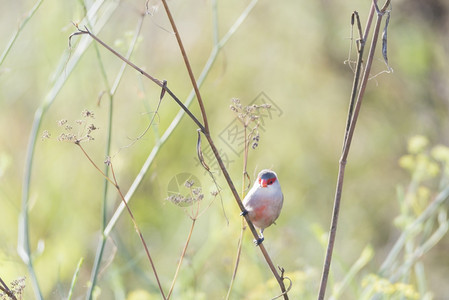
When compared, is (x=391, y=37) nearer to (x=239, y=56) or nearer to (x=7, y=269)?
(x=239, y=56)

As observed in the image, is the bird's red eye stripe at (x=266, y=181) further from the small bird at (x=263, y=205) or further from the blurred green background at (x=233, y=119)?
the blurred green background at (x=233, y=119)

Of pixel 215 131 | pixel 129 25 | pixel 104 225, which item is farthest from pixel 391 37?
pixel 104 225

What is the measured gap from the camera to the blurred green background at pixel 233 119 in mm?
2973

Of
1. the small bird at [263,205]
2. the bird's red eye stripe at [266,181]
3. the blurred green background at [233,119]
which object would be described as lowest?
the small bird at [263,205]

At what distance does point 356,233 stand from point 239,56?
140cm

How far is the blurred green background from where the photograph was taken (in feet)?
9.75

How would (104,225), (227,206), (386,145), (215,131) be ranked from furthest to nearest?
(386,145), (215,131), (227,206), (104,225)

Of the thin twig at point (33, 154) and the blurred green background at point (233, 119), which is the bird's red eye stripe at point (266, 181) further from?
the blurred green background at point (233, 119)

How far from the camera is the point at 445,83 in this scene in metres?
3.85

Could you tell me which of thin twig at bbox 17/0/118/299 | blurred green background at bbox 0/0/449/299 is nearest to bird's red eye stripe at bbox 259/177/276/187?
thin twig at bbox 17/0/118/299

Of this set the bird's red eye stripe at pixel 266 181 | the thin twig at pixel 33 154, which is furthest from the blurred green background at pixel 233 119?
the bird's red eye stripe at pixel 266 181

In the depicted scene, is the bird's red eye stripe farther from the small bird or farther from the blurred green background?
the blurred green background

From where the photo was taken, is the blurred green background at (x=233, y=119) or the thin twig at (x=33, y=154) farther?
the blurred green background at (x=233, y=119)

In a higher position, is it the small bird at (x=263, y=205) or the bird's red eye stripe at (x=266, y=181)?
the bird's red eye stripe at (x=266, y=181)
